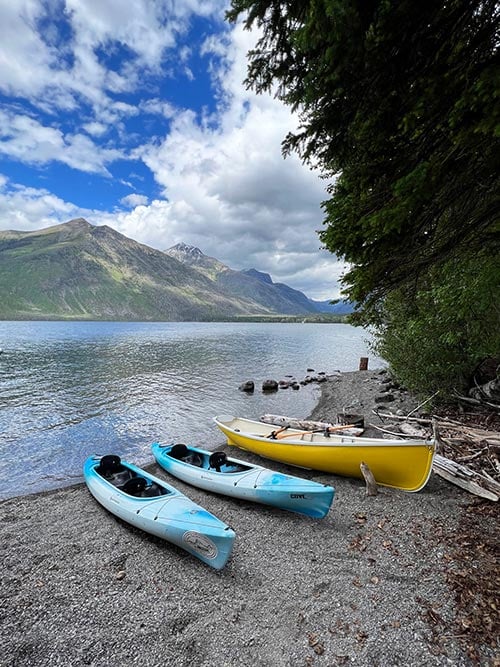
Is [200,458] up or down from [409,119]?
down

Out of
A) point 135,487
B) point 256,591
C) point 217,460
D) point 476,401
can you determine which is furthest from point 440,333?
point 135,487

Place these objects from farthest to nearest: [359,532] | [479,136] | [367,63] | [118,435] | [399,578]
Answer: [118,435] < [359,532] < [399,578] < [367,63] < [479,136]

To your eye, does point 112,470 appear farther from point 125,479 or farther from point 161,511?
point 161,511

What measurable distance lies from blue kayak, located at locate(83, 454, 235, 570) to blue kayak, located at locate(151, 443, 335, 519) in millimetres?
1369

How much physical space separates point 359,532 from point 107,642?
4882 millimetres

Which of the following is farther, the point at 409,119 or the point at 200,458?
the point at 200,458

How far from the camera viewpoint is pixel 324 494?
7.17m

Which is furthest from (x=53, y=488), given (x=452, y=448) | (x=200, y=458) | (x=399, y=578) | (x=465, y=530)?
(x=452, y=448)

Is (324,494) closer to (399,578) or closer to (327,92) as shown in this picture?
(399,578)

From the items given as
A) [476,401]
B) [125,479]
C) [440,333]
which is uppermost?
[440,333]

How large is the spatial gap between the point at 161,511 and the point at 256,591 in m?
2.55

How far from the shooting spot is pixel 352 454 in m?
8.84

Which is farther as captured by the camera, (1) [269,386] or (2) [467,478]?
(1) [269,386]

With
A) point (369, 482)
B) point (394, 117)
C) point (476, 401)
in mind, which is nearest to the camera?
point (394, 117)
